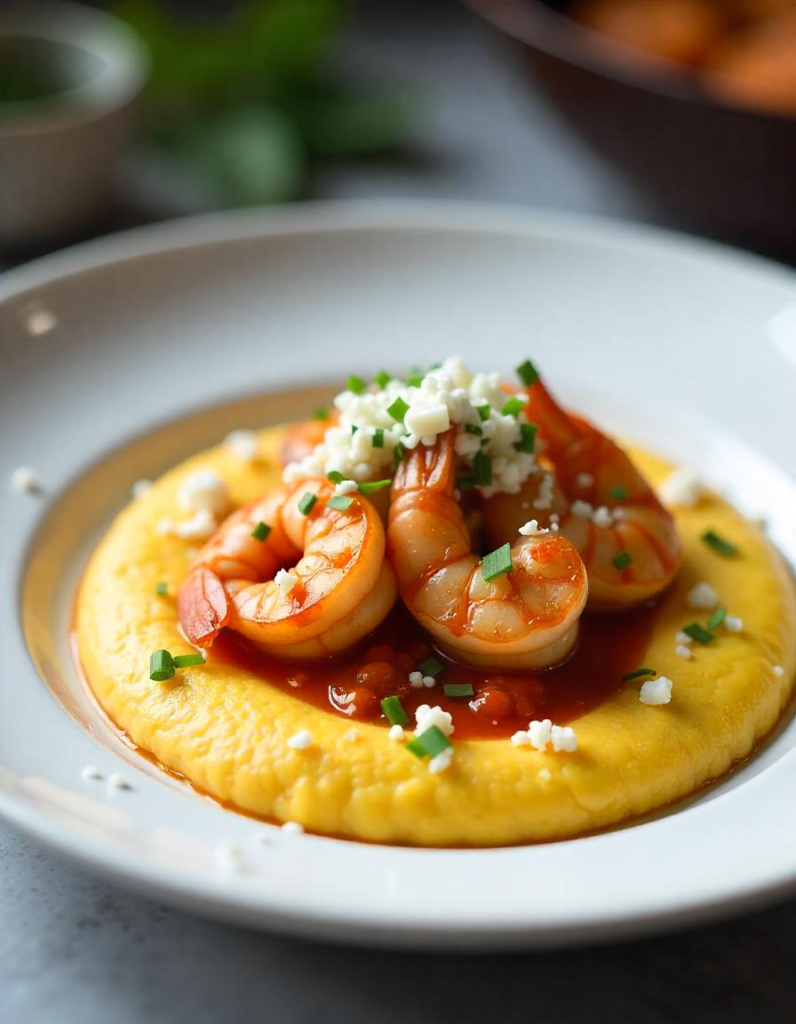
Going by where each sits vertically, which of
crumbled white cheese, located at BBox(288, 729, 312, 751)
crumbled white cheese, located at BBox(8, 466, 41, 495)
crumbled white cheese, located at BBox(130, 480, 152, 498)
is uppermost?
crumbled white cheese, located at BBox(288, 729, 312, 751)

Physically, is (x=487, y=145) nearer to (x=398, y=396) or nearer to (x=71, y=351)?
(x=71, y=351)

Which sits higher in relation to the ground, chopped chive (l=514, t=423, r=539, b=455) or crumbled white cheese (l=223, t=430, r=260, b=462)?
chopped chive (l=514, t=423, r=539, b=455)

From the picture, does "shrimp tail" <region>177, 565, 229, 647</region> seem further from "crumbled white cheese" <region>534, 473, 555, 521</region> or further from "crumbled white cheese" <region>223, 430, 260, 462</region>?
"crumbled white cheese" <region>534, 473, 555, 521</region>

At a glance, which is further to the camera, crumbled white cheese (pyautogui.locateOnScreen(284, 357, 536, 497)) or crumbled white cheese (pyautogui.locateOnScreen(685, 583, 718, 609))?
crumbled white cheese (pyautogui.locateOnScreen(685, 583, 718, 609))

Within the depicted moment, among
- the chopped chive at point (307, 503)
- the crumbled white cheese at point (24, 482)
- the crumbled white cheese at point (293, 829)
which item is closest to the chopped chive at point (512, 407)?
the chopped chive at point (307, 503)

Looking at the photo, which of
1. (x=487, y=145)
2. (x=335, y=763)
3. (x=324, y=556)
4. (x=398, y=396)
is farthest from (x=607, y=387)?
(x=487, y=145)

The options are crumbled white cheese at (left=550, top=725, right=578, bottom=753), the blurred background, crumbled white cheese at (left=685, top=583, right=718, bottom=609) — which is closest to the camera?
crumbled white cheese at (left=550, top=725, right=578, bottom=753)

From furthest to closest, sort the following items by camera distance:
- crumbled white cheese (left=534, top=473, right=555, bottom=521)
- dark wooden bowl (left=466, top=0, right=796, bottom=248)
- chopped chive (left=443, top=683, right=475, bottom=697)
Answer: dark wooden bowl (left=466, top=0, right=796, bottom=248) < crumbled white cheese (left=534, top=473, right=555, bottom=521) < chopped chive (left=443, top=683, right=475, bottom=697)

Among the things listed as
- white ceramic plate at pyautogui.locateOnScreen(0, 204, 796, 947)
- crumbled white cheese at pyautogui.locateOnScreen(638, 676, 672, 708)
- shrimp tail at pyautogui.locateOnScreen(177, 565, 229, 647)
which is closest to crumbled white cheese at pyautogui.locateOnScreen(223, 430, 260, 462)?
white ceramic plate at pyautogui.locateOnScreen(0, 204, 796, 947)
